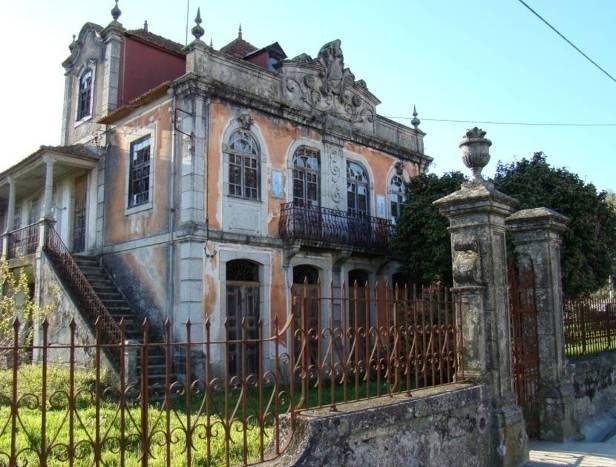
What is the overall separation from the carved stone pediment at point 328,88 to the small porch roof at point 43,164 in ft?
18.8

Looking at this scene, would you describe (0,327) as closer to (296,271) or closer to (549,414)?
(296,271)

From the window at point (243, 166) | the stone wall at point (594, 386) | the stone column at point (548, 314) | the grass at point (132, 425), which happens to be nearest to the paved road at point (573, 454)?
the stone column at point (548, 314)

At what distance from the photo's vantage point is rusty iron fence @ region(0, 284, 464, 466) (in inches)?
142

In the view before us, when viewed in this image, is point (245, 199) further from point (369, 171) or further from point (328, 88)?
point (369, 171)

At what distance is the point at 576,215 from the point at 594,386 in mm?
5230

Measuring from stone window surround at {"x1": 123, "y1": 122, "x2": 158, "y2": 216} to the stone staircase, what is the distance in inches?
67.5

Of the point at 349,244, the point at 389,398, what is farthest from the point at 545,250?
the point at 349,244

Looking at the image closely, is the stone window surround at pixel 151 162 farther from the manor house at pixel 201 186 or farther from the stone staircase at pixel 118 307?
the stone staircase at pixel 118 307

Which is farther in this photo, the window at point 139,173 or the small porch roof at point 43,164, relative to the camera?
the small porch roof at point 43,164

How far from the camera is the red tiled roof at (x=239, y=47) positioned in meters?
19.3

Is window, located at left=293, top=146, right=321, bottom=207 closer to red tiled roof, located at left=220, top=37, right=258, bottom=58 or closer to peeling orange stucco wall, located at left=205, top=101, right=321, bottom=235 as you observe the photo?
peeling orange stucco wall, located at left=205, top=101, right=321, bottom=235

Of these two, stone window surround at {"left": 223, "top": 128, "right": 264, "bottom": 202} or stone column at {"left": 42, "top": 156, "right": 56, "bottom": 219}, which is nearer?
stone window surround at {"left": 223, "top": 128, "right": 264, "bottom": 202}

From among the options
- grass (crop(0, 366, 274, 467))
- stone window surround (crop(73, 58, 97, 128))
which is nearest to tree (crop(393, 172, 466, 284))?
grass (crop(0, 366, 274, 467))

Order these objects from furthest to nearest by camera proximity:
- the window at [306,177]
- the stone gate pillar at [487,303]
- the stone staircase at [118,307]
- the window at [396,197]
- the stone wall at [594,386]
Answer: the window at [396,197] < the window at [306,177] < the stone staircase at [118,307] < the stone wall at [594,386] < the stone gate pillar at [487,303]
